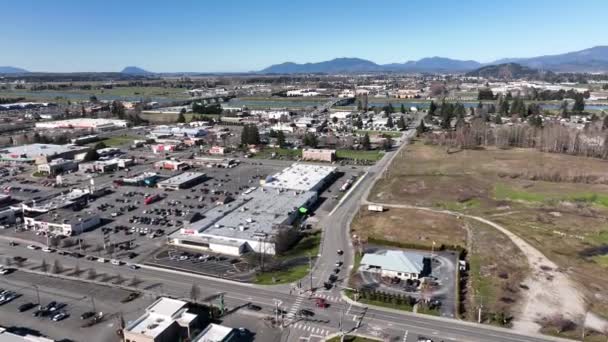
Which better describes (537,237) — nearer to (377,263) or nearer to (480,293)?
(480,293)

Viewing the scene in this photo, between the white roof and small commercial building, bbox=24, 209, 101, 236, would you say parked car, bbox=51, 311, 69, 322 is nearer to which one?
small commercial building, bbox=24, 209, 101, 236

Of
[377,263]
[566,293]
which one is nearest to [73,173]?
[377,263]

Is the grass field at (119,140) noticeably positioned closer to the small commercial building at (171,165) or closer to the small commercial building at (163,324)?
the small commercial building at (171,165)

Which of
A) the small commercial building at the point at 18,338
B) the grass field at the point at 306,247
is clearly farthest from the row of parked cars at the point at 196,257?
the small commercial building at the point at 18,338

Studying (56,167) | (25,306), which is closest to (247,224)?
(25,306)

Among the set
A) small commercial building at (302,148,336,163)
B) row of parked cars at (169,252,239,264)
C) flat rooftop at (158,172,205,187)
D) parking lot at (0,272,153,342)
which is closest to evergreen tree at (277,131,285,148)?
small commercial building at (302,148,336,163)
